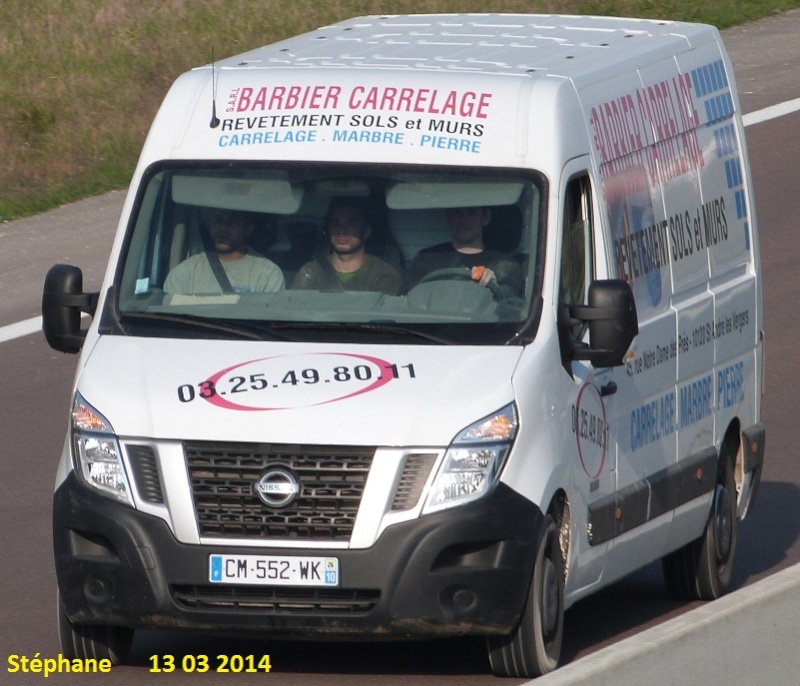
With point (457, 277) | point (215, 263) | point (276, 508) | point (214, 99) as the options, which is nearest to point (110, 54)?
point (214, 99)

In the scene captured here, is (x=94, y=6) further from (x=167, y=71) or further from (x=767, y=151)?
(x=767, y=151)

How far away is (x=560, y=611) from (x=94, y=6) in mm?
17898

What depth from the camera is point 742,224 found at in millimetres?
11102

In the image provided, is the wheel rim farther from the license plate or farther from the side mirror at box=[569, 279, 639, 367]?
the license plate

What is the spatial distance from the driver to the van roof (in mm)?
743

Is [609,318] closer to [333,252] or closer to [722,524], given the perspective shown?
[333,252]

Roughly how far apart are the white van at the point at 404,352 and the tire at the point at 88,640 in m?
0.01

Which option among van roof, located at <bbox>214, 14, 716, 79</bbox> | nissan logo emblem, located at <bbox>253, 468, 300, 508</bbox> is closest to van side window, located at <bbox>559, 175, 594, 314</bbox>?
van roof, located at <bbox>214, 14, 716, 79</bbox>

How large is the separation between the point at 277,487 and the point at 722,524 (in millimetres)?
3473

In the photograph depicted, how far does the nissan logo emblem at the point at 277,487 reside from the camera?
316 inches

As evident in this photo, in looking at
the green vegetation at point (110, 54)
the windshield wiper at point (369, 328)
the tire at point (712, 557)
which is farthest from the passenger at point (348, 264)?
the green vegetation at point (110, 54)

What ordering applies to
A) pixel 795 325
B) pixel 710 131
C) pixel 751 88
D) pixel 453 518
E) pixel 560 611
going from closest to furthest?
pixel 453 518 < pixel 560 611 < pixel 710 131 < pixel 795 325 < pixel 751 88

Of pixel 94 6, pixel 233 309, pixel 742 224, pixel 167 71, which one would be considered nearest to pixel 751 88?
pixel 167 71
